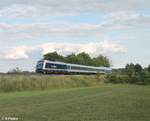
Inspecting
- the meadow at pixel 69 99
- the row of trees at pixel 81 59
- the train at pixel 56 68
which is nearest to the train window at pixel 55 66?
the train at pixel 56 68

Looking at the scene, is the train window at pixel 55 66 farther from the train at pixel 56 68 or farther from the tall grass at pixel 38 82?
the tall grass at pixel 38 82

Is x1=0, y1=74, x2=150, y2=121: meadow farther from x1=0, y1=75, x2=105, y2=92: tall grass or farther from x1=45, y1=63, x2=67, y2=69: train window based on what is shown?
x1=45, y1=63, x2=67, y2=69: train window

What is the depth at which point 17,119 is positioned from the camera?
18.4m

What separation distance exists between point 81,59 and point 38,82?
7550cm

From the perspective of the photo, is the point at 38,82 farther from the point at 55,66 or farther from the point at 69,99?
the point at 69,99

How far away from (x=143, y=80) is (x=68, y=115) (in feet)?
224

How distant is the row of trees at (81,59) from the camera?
133000 mm

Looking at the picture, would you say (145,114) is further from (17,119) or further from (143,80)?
(143,80)

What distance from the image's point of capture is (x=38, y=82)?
60406mm

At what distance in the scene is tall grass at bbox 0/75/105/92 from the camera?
5493 centimetres

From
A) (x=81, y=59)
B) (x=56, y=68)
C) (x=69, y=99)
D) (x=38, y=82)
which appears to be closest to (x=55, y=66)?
(x=56, y=68)

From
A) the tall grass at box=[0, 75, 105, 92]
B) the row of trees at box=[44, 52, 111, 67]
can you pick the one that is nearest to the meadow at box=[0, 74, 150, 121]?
the tall grass at box=[0, 75, 105, 92]

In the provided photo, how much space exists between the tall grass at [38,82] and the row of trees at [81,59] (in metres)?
54.8

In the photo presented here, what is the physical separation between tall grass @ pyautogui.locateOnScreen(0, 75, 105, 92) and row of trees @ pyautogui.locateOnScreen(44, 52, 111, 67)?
54.8m
